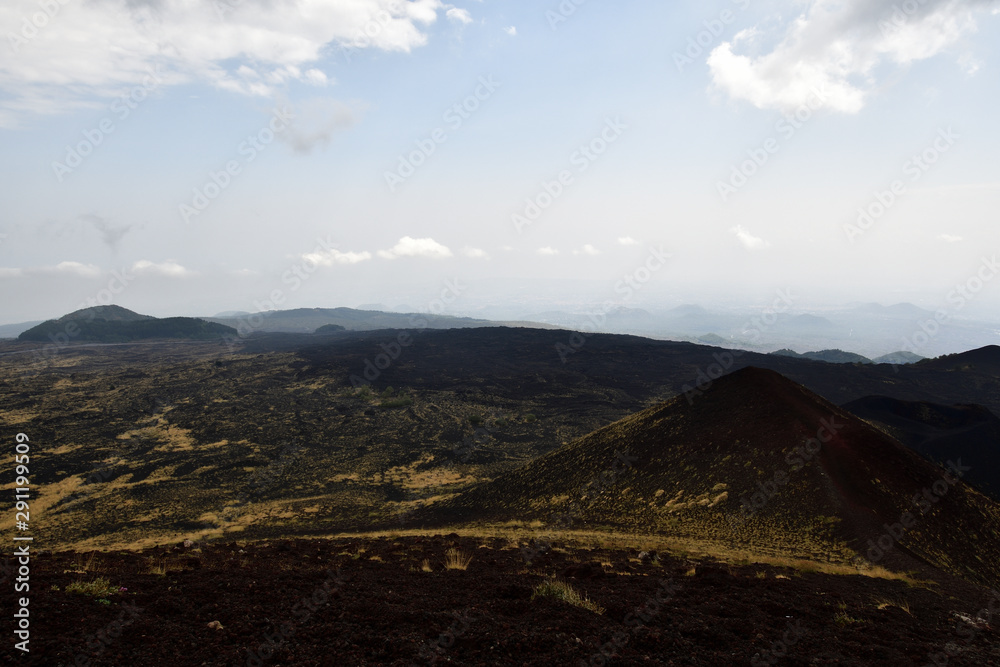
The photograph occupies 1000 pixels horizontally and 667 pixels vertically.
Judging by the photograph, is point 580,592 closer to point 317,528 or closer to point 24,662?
point 24,662

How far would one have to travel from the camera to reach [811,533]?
1521 cm

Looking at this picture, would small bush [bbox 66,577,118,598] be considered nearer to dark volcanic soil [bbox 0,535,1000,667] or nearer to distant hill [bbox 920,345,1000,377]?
dark volcanic soil [bbox 0,535,1000,667]

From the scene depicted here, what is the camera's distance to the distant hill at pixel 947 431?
83.8 feet

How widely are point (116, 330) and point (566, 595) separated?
215094 mm

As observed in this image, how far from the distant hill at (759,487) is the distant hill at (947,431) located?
10.4m

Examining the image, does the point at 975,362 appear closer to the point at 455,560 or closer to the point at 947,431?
the point at 947,431

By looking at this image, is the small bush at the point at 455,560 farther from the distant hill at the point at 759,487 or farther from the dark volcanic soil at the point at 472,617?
the distant hill at the point at 759,487

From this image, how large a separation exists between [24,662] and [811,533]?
1947 cm

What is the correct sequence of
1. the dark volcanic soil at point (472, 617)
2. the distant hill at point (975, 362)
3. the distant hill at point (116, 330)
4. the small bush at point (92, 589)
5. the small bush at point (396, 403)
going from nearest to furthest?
1. the dark volcanic soil at point (472, 617)
2. the small bush at point (92, 589)
3. the small bush at point (396, 403)
4. the distant hill at point (975, 362)
5. the distant hill at point (116, 330)

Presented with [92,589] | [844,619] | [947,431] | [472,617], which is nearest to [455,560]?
[472,617]

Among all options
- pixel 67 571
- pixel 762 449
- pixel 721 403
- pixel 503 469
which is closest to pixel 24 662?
pixel 67 571

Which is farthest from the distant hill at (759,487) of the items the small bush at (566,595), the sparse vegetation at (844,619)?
the small bush at (566,595)

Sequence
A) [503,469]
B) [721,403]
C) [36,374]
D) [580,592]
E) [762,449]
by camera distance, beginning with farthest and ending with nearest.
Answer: [36,374] → [503,469] → [721,403] → [762,449] → [580,592]

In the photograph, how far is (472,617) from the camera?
7473 millimetres
